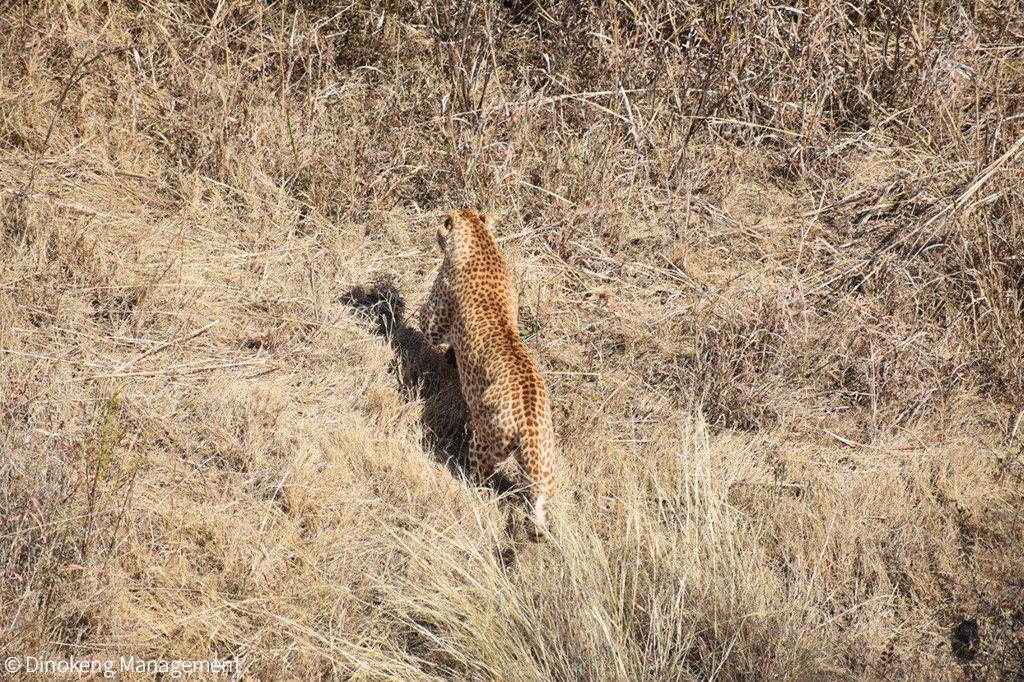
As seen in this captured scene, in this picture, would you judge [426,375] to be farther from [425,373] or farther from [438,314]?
[438,314]

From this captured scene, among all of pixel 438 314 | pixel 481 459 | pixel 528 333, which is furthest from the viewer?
pixel 528 333

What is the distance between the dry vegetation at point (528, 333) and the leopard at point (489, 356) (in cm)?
25

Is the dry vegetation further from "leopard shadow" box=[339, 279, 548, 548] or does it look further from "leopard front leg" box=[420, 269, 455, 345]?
"leopard front leg" box=[420, 269, 455, 345]

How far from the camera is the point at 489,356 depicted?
551cm

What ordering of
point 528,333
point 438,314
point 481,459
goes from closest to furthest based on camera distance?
point 481,459 → point 438,314 → point 528,333

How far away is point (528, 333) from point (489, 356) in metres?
0.93

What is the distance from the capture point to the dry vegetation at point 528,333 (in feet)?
14.9

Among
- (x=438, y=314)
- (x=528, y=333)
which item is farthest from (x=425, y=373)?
(x=528, y=333)

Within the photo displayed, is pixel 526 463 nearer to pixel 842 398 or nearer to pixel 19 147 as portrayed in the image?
pixel 842 398

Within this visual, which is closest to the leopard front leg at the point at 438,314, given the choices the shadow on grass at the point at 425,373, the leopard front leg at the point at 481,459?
the shadow on grass at the point at 425,373

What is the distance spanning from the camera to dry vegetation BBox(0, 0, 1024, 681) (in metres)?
4.53

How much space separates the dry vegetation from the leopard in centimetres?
25

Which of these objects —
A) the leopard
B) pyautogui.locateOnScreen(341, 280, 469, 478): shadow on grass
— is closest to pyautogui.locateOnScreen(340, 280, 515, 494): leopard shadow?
pyautogui.locateOnScreen(341, 280, 469, 478): shadow on grass

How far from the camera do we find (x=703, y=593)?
4543mm
